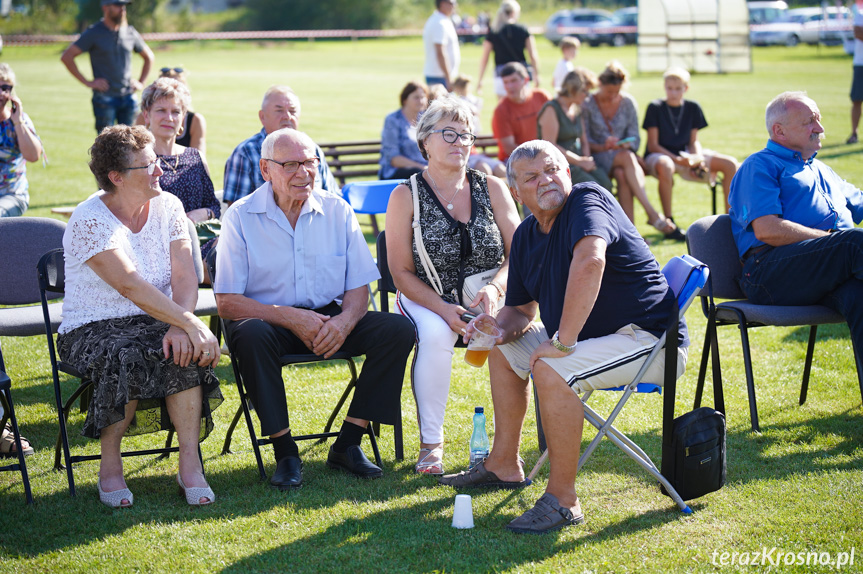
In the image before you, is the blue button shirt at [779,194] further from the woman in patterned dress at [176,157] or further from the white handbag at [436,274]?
the woman in patterned dress at [176,157]

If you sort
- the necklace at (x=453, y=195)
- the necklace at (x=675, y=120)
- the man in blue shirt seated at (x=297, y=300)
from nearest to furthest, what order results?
1. the man in blue shirt seated at (x=297, y=300)
2. the necklace at (x=453, y=195)
3. the necklace at (x=675, y=120)

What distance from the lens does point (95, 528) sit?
3.38 m

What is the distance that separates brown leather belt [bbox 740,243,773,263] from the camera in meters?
4.39

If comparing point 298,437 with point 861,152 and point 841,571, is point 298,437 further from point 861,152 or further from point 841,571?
point 861,152

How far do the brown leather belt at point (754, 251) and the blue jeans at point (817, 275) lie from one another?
0.02 m

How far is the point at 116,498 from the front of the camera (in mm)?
3576

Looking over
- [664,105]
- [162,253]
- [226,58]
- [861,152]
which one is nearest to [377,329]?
[162,253]

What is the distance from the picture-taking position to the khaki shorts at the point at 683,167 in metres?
8.39

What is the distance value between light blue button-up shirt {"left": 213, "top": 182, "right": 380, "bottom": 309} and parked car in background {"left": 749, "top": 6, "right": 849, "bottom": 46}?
33.3 m

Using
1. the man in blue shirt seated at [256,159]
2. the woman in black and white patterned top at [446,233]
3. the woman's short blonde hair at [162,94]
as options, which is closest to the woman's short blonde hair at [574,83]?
the man in blue shirt seated at [256,159]

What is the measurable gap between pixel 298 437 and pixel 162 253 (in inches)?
41.0

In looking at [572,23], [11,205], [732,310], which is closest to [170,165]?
[11,205]

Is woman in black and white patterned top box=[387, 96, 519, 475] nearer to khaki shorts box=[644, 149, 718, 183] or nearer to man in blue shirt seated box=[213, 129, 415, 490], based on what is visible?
man in blue shirt seated box=[213, 129, 415, 490]

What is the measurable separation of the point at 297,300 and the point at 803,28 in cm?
3527
